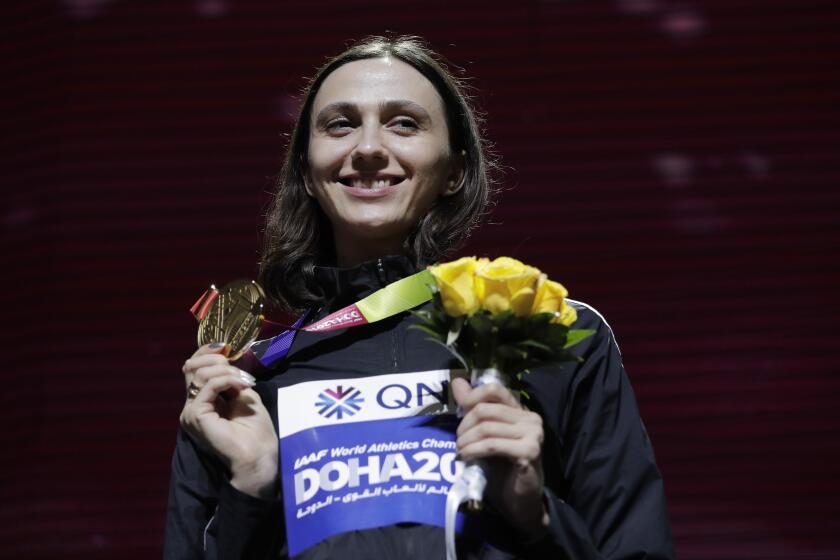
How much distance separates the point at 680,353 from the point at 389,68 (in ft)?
8.28

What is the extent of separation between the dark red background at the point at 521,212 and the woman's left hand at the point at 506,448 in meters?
2.87

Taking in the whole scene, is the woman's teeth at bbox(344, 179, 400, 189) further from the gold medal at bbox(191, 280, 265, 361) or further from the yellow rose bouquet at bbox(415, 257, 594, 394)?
the yellow rose bouquet at bbox(415, 257, 594, 394)

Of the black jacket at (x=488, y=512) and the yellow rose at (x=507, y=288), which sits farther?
the black jacket at (x=488, y=512)

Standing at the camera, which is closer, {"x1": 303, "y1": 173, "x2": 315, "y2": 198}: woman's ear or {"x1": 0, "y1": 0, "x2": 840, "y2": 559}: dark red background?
{"x1": 303, "y1": 173, "x2": 315, "y2": 198}: woman's ear

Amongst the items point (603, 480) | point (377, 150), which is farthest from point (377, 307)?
point (603, 480)

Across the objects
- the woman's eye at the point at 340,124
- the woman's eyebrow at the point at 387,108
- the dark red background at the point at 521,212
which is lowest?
the dark red background at the point at 521,212

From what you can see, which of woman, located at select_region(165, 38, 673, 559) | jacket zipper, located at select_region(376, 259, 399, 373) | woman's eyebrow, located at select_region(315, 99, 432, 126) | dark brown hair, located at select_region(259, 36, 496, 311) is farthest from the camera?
dark brown hair, located at select_region(259, 36, 496, 311)

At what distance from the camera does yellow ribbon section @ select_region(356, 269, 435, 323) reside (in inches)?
101

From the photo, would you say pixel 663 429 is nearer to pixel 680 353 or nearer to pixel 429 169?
pixel 680 353

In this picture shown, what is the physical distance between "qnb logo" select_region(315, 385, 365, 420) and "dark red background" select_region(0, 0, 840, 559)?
263 centimetres

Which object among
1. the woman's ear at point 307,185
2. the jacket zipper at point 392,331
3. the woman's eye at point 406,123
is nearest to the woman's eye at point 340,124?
the woman's eye at point 406,123

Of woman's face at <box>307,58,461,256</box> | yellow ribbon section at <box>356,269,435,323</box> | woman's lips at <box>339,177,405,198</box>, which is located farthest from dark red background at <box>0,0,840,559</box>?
yellow ribbon section at <box>356,269,435,323</box>

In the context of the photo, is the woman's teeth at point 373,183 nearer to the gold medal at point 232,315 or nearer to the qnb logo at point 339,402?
the gold medal at point 232,315

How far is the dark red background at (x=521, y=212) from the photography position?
4910mm
